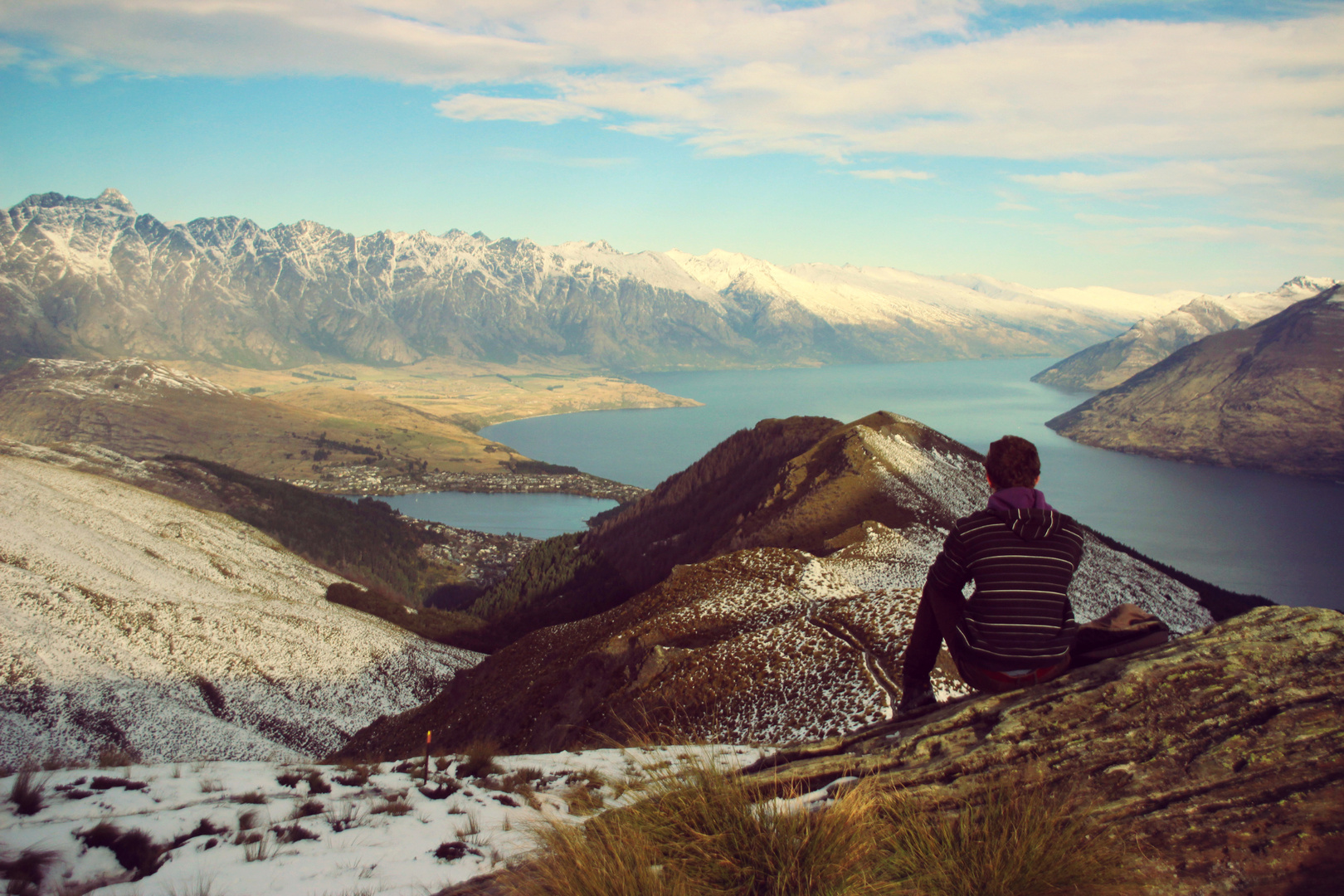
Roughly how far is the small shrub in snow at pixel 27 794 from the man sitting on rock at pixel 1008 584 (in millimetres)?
11000

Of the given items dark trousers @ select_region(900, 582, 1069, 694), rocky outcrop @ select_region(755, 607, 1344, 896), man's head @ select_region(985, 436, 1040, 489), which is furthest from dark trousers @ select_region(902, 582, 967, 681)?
man's head @ select_region(985, 436, 1040, 489)

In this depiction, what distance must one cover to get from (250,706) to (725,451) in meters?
73.9

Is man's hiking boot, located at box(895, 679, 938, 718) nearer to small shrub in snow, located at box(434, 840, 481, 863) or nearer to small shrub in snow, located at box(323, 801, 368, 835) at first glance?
→ small shrub in snow, located at box(434, 840, 481, 863)

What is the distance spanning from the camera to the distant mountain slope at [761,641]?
23.2m

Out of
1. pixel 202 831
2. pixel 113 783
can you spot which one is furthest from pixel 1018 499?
pixel 113 783

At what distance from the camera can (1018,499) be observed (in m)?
6.76

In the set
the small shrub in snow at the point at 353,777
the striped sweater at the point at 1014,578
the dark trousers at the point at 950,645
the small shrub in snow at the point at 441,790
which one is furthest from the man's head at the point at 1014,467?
the small shrub in snow at the point at 353,777

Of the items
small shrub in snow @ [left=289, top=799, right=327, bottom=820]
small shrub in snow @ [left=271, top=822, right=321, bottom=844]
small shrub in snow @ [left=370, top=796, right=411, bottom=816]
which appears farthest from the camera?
small shrub in snow @ [left=370, top=796, right=411, bottom=816]

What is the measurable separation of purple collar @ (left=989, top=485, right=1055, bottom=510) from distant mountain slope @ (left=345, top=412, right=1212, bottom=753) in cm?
436

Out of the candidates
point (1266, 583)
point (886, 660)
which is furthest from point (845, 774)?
point (1266, 583)

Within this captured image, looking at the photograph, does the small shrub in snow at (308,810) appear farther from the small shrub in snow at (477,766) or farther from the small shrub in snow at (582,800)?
the small shrub in snow at (582,800)

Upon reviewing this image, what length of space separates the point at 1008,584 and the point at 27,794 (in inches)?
476

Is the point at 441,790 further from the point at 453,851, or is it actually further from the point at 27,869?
the point at 27,869

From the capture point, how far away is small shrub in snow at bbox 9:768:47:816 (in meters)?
9.02
